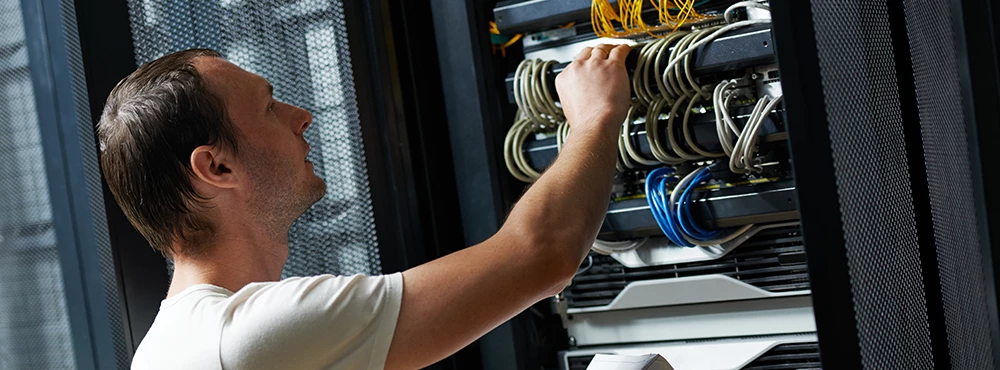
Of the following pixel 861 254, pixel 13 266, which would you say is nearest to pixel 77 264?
pixel 13 266

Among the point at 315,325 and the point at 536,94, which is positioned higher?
the point at 536,94

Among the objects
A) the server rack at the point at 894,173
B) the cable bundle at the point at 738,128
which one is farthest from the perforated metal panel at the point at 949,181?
the cable bundle at the point at 738,128

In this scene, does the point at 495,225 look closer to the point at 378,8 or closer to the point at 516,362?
the point at 516,362

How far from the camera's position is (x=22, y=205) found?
127 centimetres

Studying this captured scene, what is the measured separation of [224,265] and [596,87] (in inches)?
20.5

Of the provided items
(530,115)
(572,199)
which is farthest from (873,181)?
(530,115)

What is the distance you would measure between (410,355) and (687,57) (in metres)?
A: 0.60

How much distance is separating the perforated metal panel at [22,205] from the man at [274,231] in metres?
0.12

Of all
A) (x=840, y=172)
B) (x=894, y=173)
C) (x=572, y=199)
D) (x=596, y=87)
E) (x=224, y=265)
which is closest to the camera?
(x=840, y=172)

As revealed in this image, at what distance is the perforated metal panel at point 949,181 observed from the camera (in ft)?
3.03

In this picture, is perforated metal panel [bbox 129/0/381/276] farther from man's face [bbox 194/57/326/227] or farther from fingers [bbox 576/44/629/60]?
fingers [bbox 576/44/629/60]

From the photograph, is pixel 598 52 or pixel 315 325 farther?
pixel 598 52

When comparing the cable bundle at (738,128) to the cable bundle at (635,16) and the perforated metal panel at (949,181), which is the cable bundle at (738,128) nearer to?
the cable bundle at (635,16)

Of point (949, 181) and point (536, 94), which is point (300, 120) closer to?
point (536, 94)
